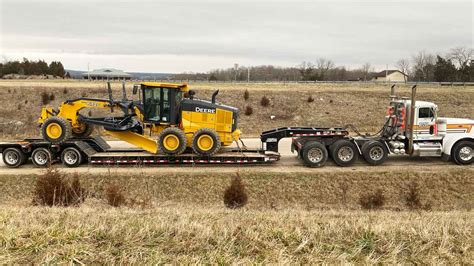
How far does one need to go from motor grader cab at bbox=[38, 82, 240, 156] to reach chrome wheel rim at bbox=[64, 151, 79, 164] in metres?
0.61

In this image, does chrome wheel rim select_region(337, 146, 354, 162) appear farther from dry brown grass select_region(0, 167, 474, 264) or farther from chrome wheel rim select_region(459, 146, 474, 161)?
dry brown grass select_region(0, 167, 474, 264)

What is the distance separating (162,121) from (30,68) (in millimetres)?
80595

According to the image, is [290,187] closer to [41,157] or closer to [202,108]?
[202,108]

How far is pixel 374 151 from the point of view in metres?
14.7

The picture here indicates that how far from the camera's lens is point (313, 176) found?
13.6 metres

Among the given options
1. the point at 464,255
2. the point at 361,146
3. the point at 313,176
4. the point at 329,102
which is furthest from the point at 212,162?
the point at 329,102

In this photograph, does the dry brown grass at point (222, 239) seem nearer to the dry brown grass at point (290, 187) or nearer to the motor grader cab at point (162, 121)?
the dry brown grass at point (290, 187)

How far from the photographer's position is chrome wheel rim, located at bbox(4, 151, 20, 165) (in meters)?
15.0

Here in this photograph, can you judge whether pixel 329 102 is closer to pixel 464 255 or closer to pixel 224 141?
pixel 224 141

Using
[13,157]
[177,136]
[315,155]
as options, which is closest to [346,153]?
[315,155]

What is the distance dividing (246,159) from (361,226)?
959 cm

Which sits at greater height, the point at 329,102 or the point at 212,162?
the point at 329,102

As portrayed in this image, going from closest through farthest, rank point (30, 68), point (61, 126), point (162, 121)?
1. point (61, 126)
2. point (162, 121)
3. point (30, 68)

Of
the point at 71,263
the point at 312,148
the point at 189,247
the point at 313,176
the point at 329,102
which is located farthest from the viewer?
the point at 329,102
